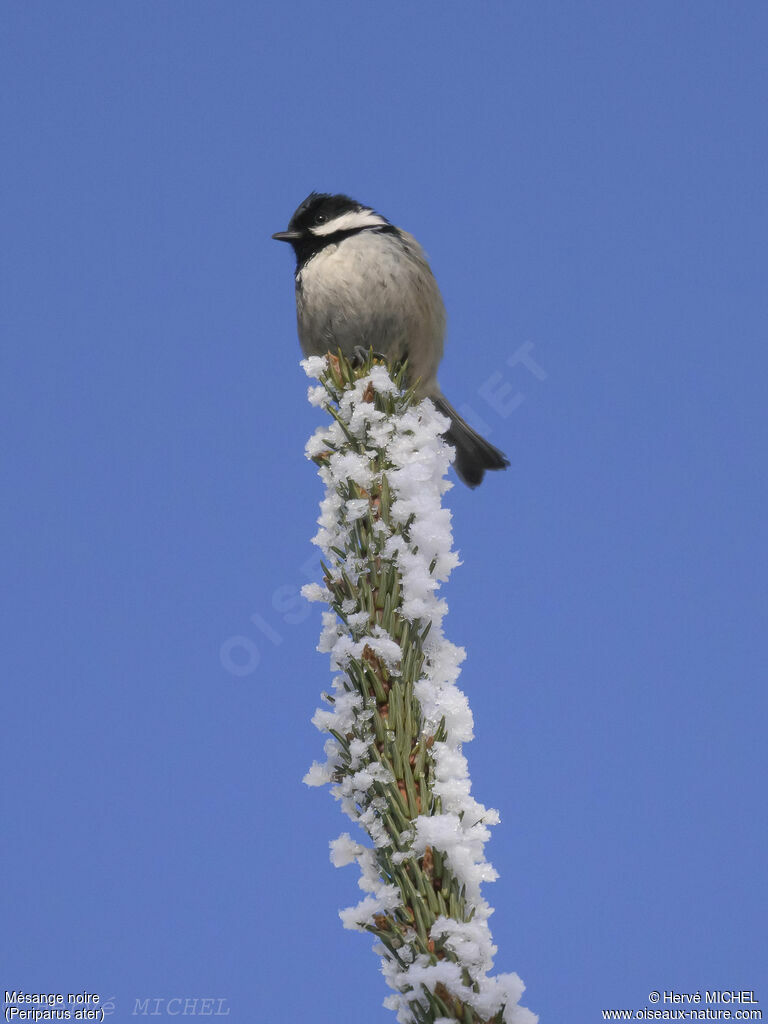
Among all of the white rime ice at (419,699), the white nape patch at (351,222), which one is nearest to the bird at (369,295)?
the white nape patch at (351,222)

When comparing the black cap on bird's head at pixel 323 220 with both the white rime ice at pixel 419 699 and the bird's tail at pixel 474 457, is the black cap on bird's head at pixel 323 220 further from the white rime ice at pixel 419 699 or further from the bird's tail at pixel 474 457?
the white rime ice at pixel 419 699

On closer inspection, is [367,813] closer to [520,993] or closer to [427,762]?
[427,762]

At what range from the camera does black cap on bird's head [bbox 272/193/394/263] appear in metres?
3.51

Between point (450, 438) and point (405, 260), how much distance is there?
0.72m

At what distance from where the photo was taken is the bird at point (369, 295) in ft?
10.0

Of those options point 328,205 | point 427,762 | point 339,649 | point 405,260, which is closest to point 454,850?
point 427,762

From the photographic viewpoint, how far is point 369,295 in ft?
10.0

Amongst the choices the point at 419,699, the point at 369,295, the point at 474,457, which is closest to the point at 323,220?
the point at 369,295

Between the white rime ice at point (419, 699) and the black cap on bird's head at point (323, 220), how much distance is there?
156cm

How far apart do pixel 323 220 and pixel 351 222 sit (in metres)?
0.12

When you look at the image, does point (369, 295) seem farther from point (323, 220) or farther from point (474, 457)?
point (474, 457)

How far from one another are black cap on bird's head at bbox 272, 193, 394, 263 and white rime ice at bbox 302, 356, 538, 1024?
1564mm

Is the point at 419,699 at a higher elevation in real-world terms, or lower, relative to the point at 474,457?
lower

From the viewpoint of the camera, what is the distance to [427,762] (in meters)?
1.58
